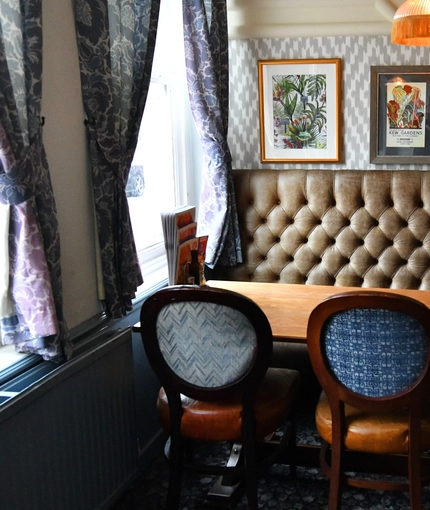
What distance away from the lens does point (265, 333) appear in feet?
6.49

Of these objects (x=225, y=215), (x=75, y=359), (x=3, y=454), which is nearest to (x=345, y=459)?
(x=75, y=359)

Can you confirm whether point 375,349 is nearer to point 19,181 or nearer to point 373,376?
point 373,376

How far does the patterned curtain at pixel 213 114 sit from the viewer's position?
3.12 m

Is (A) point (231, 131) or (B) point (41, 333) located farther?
(A) point (231, 131)

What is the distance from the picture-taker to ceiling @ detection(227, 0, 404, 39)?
3.24 m

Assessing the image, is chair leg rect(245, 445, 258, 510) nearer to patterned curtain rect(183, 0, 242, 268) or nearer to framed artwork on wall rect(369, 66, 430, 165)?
patterned curtain rect(183, 0, 242, 268)

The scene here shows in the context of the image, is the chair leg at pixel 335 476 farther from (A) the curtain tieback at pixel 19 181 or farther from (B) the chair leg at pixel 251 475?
(A) the curtain tieback at pixel 19 181

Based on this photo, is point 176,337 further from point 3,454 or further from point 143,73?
point 143,73

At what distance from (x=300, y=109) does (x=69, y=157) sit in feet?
5.27

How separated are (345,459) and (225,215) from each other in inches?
58.8

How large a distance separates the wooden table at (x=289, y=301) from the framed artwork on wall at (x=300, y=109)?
976 millimetres

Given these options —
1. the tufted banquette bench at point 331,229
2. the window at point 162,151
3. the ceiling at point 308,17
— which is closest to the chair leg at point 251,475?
the tufted banquette bench at point 331,229

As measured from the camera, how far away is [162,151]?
337cm

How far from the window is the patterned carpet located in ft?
2.97
